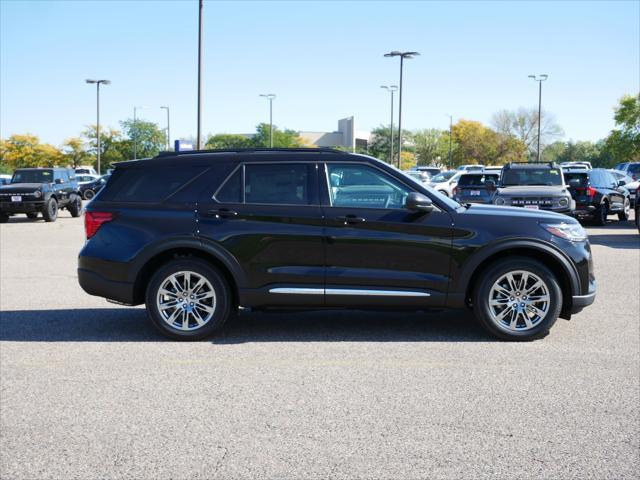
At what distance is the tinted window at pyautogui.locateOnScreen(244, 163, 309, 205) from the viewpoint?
23.9ft

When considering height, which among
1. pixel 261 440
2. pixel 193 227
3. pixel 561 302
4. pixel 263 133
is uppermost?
pixel 263 133

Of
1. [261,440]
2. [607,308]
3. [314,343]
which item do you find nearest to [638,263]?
[607,308]

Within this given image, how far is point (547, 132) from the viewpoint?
9856 centimetres

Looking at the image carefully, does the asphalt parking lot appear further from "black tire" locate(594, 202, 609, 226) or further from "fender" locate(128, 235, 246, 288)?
"black tire" locate(594, 202, 609, 226)

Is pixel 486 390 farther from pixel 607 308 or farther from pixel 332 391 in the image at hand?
pixel 607 308

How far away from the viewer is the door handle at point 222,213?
7250 millimetres

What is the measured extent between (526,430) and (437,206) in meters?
2.95

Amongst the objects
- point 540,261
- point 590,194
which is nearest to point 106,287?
point 540,261

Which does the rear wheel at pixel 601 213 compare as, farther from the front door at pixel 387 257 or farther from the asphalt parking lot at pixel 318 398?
the front door at pixel 387 257

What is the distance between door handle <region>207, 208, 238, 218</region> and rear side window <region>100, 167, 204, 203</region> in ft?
1.43

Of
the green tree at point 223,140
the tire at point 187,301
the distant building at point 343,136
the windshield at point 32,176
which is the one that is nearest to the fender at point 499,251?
the tire at point 187,301

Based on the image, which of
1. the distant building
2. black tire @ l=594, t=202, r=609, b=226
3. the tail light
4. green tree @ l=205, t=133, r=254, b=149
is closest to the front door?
the tail light

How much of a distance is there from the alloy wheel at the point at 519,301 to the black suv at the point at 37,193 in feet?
69.1

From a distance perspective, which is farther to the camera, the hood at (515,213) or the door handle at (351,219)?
the hood at (515,213)
